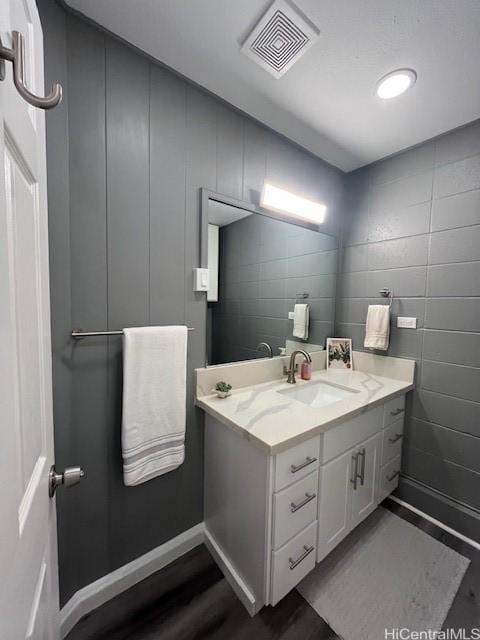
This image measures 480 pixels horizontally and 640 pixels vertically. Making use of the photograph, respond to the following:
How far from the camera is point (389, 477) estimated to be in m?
1.55

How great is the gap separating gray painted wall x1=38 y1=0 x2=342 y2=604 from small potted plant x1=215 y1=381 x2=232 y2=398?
14cm

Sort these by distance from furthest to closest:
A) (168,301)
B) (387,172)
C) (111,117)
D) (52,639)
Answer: (387,172)
(168,301)
(111,117)
(52,639)

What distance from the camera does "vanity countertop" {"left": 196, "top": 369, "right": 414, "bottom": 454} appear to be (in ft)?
3.13

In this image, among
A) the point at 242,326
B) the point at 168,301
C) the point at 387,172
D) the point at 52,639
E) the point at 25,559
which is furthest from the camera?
the point at 387,172

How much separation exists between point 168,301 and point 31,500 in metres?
0.84

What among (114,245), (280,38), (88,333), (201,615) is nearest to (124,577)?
(201,615)

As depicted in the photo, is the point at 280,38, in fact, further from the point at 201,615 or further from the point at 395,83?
the point at 201,615

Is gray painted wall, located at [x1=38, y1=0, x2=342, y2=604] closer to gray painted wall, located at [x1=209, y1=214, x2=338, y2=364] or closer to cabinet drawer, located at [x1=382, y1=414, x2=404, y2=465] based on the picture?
gray painted wall, located at [x1=209, y1=214, x2=338, y2=364]

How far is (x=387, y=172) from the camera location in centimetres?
170

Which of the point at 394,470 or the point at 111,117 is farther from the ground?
the point at 111,117

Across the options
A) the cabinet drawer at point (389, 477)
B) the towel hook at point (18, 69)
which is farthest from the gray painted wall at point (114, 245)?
the cabinet drawer at point (389, 477)

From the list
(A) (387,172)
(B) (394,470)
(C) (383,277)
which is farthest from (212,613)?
(A) (387,172)

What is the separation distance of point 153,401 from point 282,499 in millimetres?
652

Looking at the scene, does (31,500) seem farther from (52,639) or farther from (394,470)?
(394,470)
